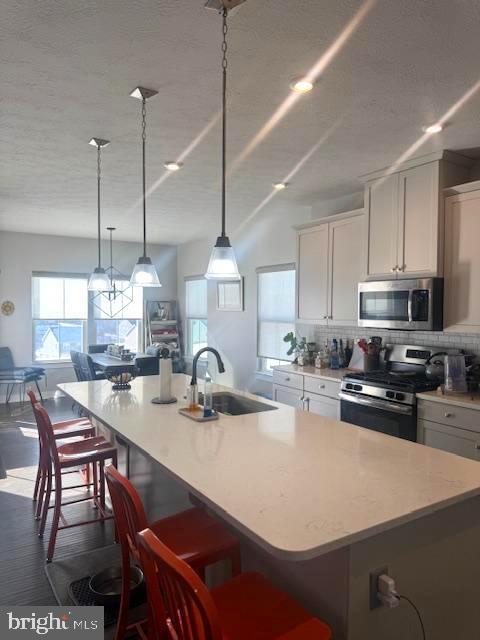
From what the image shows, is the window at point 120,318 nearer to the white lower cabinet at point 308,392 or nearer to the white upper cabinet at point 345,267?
the white lower cabinet at point 308,392

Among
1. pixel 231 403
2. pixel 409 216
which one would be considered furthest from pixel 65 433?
pixel 409 216

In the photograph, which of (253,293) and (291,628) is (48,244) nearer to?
(253,293)

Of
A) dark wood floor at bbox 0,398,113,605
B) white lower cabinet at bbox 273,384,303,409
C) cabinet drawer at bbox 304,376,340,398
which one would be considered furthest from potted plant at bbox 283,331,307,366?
dark wood floor at bbox 0,398,113,605

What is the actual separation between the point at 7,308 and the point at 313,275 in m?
4.79

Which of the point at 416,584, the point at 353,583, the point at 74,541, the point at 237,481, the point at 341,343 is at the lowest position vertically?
the point at 74,541

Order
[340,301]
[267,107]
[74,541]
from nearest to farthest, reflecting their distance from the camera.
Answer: [267,107] < [74,541] < [340,301]

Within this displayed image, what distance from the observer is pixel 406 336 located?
396 cm

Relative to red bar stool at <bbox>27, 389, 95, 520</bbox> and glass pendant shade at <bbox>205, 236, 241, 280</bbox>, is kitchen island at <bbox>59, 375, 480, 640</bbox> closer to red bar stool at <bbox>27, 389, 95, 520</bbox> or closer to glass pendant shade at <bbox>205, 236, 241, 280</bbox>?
glass pendant shade at <bbox>205, 236, 241, 280</bbox>

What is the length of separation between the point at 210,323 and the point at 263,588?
5.90 meters

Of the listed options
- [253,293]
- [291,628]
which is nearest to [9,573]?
[291,628]

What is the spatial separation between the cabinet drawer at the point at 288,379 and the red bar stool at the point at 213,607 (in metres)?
2.90

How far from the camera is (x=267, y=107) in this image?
2.53m

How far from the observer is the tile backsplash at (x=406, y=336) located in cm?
345

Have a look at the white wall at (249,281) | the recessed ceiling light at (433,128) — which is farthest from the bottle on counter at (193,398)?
the white wall at (249,281)
